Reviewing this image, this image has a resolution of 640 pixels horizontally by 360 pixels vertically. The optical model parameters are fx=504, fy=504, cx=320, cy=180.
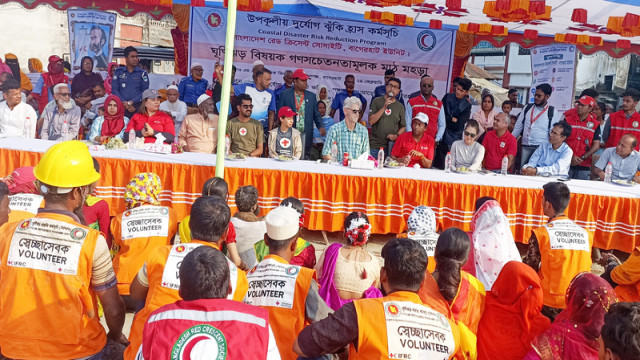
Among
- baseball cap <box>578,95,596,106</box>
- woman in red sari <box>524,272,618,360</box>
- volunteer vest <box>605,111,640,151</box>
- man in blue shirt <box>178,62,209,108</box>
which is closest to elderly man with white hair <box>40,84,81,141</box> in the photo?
man in blue shirt <box>178,62,209,108</box>

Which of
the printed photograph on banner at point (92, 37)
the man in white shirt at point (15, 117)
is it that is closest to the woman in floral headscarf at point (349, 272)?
the man in white shirt at point (15, 117)

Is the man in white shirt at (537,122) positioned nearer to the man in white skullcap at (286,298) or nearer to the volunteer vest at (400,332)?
the man in white skullcap at (286,298)

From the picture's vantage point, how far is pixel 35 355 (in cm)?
184

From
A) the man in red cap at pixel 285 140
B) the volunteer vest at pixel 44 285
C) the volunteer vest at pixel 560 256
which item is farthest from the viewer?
the man in red cap at pixel 285 140

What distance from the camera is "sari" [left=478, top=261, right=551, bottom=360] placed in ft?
8.12

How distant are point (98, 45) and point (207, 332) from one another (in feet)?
32.8

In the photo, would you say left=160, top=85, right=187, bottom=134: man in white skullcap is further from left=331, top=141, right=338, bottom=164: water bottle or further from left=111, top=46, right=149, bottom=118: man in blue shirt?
left=331, top=141, right=338, bottom=164: water bottle

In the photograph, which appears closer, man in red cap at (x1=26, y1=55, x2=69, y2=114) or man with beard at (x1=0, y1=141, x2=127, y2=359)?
man with beard at (x1=0, y1=141, x2=127, y2=359)

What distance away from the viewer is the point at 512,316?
2521mm

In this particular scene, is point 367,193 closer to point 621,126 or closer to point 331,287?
point 331,287

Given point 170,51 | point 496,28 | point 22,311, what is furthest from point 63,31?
point 22,311

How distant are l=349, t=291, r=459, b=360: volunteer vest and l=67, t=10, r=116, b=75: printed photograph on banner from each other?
32.4 ft

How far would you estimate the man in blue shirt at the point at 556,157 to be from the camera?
245 inches

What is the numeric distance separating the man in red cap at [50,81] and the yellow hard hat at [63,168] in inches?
327
